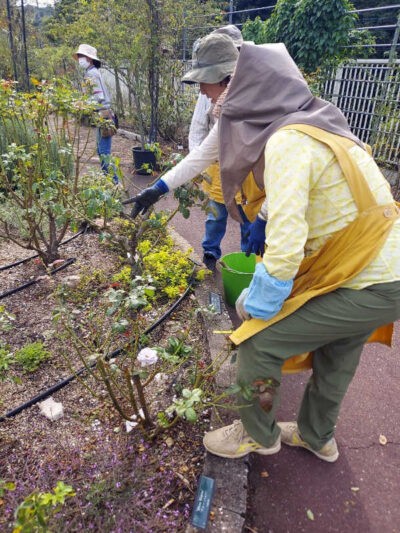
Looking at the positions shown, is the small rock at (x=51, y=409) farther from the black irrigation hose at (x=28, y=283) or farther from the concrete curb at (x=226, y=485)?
the black irrigation hose at (x=28, y=283)

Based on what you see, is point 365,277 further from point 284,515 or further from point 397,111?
point 397,111

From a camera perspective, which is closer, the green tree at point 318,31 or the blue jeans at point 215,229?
the blue jeans at point 215,229

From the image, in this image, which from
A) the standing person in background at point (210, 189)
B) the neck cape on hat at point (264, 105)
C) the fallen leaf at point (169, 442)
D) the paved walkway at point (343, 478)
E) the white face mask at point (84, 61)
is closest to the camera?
the neck cape on hat at point (264, 105)

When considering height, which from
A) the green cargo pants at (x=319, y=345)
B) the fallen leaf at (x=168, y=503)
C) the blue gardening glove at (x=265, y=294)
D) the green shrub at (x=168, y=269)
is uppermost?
the blue gardening glove at (x=265, y=294)

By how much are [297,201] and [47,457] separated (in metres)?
1.62

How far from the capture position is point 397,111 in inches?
247

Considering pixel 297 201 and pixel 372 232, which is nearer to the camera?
pixel 297 201

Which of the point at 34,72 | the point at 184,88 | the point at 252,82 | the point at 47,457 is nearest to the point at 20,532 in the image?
the point at 47,457

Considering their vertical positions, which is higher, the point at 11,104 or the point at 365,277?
the point at 11,104

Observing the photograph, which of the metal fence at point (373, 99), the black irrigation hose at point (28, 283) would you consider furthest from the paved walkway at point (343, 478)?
the metal fence at point (373, 99)

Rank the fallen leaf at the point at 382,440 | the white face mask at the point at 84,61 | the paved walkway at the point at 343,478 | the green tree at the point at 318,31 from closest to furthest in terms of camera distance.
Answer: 1. the paved walkway at the point at 343,478
2. the fallen leaf at the point at 382,440
3. the white face mask at the point at 84,61
4. the green tree at the point at 318,31

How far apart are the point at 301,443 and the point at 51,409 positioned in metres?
1.32

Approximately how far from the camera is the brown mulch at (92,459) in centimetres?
166

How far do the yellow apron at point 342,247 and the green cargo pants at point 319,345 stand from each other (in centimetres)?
5
